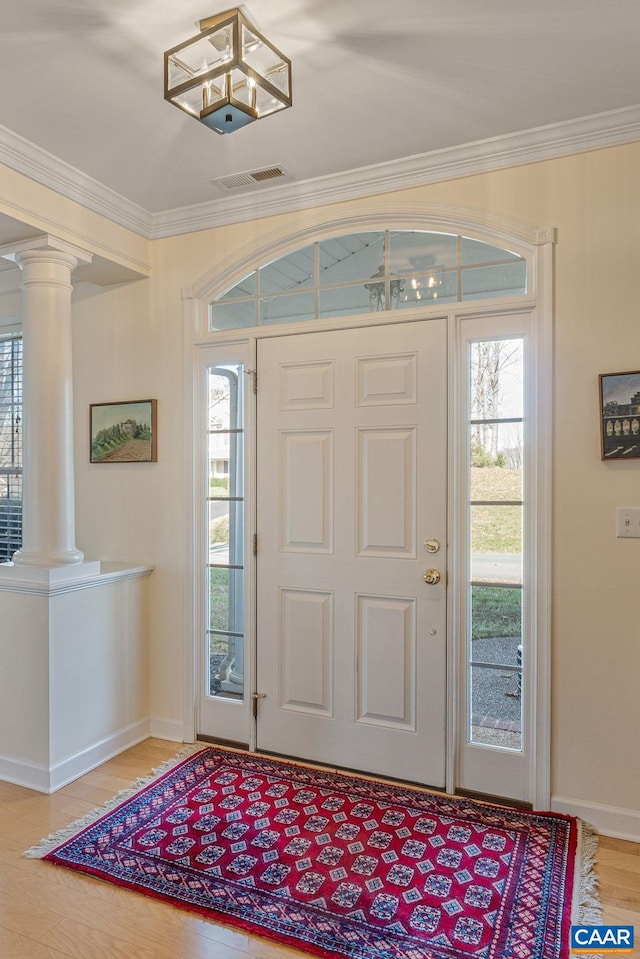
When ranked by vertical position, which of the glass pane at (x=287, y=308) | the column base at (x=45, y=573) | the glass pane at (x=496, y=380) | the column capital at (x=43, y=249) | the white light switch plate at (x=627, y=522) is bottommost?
the column base at (x=45, y=573)

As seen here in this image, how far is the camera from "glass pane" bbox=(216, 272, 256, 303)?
310cm

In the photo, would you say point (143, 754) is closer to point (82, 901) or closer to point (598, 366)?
point (82, 901)

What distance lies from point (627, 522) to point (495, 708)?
951 millimetres

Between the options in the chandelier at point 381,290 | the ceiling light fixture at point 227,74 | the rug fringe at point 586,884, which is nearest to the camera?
the ceiling light fixture at point 227,74

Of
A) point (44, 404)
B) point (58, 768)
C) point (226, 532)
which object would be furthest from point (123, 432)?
point (58, 768)

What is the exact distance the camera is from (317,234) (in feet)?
9.66

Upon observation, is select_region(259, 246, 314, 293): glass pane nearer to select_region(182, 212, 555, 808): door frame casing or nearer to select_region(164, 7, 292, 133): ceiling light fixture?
select_region(182, 212, 555, 808): door frame casing

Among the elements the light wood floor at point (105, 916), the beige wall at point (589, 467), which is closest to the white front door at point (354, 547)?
the beige wall at point (589, 467)

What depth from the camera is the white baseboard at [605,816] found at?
2.34m

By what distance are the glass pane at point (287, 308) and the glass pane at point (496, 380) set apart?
821mm

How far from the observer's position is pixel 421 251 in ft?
9.07

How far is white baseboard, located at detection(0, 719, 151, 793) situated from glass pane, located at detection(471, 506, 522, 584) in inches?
76.1

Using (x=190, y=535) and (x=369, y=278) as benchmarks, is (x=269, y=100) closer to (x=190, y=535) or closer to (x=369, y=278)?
(x=369, y=278)

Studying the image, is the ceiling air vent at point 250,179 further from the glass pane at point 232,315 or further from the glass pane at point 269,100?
the glass pane at point 269,100
